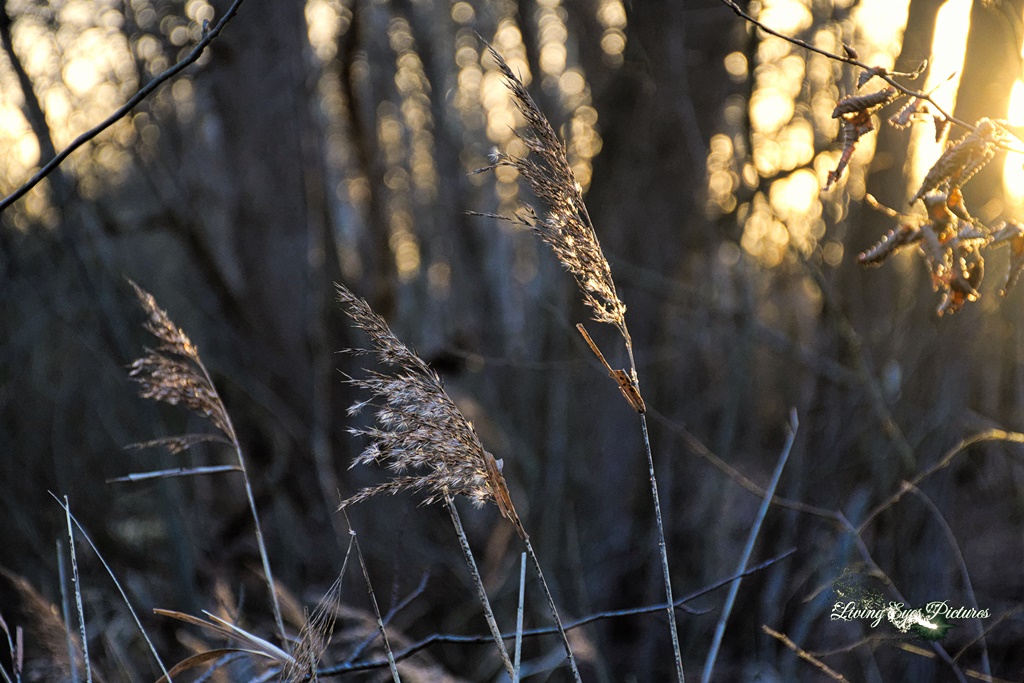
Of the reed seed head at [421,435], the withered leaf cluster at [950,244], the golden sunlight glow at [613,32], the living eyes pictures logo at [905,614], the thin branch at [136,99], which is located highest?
the golden sunlight glow at [613,32]

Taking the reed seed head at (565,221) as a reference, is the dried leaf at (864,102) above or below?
above

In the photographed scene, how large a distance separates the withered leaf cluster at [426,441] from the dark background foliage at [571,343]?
1587mm

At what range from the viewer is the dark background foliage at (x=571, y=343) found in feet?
10.7

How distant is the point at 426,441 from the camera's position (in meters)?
1.28

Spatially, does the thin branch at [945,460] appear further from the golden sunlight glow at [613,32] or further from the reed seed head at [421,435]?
the golden sunlight glow at [613,32]

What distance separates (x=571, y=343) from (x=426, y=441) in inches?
122

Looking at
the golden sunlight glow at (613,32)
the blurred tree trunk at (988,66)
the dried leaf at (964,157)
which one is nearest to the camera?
the dried leaf at (964,157)

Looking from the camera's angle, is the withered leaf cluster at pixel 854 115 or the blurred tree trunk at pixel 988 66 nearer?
the withered leaf cluster at pixel 854 115

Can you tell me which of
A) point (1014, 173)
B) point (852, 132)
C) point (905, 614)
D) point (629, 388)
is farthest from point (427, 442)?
point (1014, 173)

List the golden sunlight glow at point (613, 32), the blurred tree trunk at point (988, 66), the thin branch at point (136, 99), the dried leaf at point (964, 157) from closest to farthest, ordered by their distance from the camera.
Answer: the thin branch at point (136, 99) < the dried leaf at point (964, 157) < the blurred tree trunk at point (988, 66) < the golden sunlight glow at point (613, 32)

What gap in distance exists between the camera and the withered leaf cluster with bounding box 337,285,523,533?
1.25 meters

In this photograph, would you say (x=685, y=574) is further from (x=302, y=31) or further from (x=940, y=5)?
(x=302, y=31)

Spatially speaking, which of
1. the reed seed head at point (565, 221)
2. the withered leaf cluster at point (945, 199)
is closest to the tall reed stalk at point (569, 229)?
the reed seed head at point (565, 221)

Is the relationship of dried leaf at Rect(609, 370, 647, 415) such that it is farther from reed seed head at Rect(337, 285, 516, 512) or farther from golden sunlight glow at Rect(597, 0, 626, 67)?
golden sunlight glow at Rect(597, 0, 626, 67)
